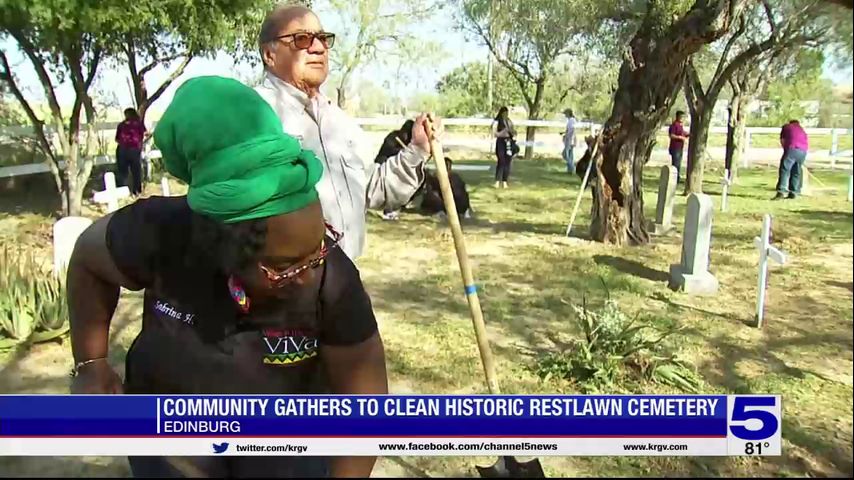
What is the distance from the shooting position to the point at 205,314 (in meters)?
0.99

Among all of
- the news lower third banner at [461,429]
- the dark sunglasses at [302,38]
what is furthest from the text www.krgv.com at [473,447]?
the dark sunglasses at [302,38]

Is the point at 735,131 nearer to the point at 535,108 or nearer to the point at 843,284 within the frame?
the point at 843,284

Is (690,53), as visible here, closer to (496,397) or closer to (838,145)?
(838,145)

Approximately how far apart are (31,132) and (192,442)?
1.06 m

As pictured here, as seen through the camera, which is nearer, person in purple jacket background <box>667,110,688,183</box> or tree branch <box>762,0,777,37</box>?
tree branch <box>762,0,777,37</box>

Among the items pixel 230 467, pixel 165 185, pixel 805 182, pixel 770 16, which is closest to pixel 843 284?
pixel 805 182

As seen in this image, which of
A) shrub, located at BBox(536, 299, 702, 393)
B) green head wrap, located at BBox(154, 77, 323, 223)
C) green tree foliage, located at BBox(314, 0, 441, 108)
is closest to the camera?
green head wrap, located at BBox(154, 77, 323, 223)

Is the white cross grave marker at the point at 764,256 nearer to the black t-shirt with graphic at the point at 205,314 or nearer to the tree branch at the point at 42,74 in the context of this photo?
the black t-shirt with graphic at the point at 205,314

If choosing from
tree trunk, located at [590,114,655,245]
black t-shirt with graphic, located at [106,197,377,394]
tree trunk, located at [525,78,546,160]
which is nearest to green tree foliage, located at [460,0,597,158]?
tree trunk, located at [525,78,546,160]

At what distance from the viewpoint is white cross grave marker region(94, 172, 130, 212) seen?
1770mm

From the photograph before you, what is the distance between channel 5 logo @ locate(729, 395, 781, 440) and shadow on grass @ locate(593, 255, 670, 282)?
1490 millimetres

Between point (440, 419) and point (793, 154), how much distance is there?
1172 mm

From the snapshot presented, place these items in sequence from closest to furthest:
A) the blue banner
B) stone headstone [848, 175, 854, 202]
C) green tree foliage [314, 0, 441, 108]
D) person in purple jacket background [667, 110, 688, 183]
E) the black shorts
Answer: the black shorts < the blue banner < stone headstone [848, 175, 854, 202] < green tree foliage [314, 0, 441, 108] < person in purple jacket background [667, 110, 688, 183]

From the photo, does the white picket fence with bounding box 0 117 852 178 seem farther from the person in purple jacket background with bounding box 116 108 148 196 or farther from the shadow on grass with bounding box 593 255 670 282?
the shadow on grass with bounding box 593 255 670 282
